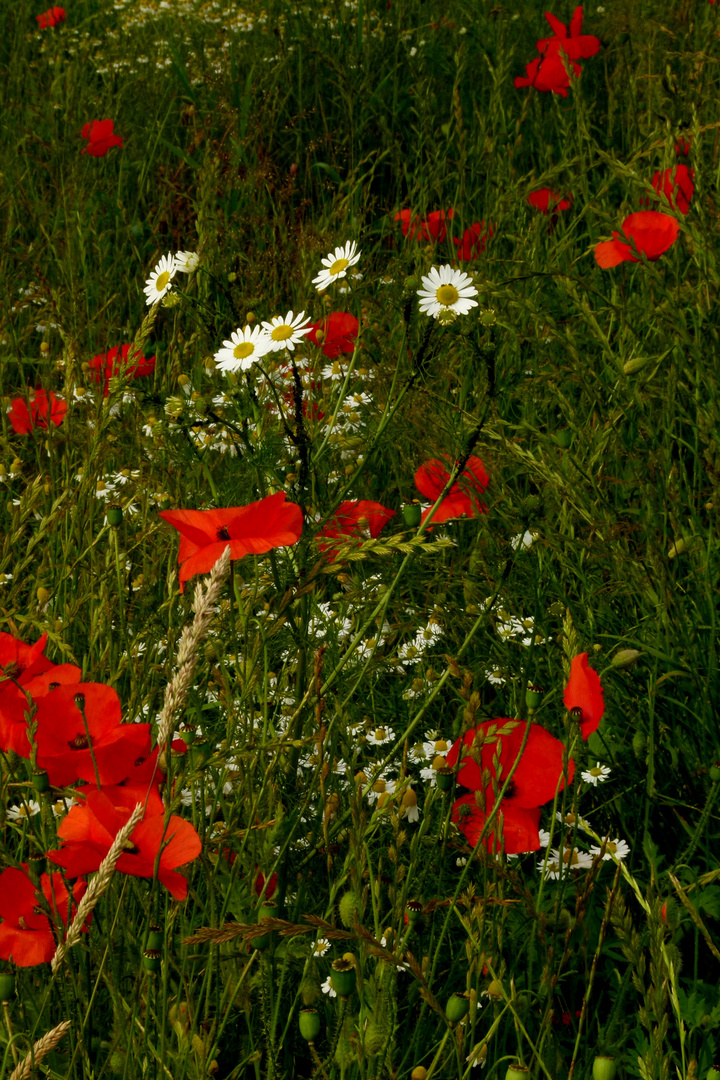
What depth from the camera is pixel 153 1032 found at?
4.24 feet

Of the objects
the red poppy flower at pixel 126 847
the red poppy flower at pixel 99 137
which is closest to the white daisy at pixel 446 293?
the red poppy flower at pixel 126 847

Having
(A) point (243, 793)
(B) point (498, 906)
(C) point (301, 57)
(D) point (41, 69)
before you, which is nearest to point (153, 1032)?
(A) point (243, 793)

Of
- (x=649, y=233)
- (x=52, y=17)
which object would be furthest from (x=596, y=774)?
(x=52, y=17)

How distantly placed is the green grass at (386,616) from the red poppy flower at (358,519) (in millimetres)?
89

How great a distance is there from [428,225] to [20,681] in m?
2.24

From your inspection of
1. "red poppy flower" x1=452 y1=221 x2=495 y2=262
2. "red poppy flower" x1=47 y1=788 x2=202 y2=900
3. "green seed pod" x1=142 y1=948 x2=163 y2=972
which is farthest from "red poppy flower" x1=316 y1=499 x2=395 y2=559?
"red poppy flower" x1=452 y1=221 x2=495 y2=262

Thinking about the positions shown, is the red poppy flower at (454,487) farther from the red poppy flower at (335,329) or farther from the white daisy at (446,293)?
the red poppy flower at (335,329)

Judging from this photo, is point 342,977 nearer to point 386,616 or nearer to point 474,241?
point 386,616

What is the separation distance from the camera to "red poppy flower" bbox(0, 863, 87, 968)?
3.91 ft

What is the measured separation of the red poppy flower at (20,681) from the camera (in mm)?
1315

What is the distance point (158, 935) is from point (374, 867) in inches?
21.8

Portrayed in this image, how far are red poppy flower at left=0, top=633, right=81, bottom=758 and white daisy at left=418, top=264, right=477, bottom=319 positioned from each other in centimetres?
71

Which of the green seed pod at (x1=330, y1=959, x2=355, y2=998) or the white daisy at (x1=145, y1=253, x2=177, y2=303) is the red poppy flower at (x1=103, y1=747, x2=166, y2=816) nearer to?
the green seed pod at (x1=330, y1=959, x2=355, y2=998)

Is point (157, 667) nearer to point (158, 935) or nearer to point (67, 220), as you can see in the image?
point (158, 935)
